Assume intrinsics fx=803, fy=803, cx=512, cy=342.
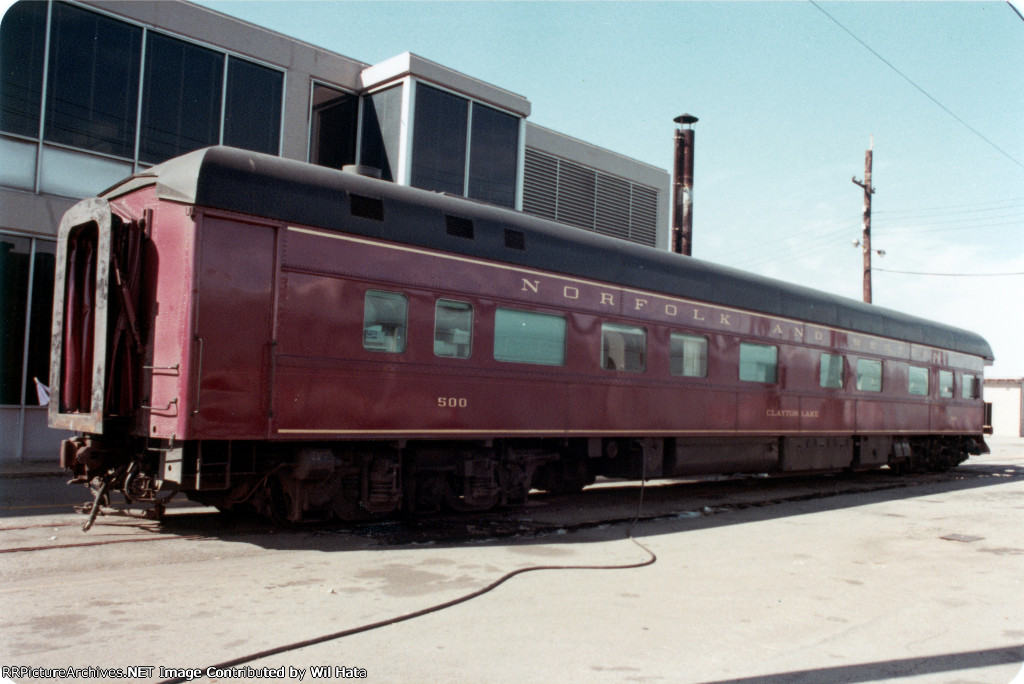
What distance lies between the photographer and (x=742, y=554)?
27.2 ft

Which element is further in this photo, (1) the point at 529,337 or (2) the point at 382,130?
(2) the point at 382,130

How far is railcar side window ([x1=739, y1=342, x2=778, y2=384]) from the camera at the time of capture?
13.5 m

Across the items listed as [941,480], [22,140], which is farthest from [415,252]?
[941,480]

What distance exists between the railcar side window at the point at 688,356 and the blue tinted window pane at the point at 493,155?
9.01 meters

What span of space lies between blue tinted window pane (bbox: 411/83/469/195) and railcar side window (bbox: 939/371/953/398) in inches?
495

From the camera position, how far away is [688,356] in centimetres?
1245

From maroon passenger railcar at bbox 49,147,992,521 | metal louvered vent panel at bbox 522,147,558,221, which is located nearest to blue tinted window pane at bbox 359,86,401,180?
metal louvered vent panel at bbox 522,147,558,221

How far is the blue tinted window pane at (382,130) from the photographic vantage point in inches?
747

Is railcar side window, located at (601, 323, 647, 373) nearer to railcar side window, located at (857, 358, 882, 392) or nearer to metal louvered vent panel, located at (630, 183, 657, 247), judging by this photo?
railcar side window, located at (857, 358, 882, 392)

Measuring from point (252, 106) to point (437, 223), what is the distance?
1049 centimetres

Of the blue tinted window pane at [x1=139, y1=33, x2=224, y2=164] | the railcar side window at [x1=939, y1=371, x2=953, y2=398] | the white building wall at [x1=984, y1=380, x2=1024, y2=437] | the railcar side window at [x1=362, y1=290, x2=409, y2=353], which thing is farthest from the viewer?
the white building wall at [x1=984, y1=380, x2=1024, y2=437]

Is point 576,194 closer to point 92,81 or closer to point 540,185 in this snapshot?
point 540,185

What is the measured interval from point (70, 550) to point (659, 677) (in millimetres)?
5436

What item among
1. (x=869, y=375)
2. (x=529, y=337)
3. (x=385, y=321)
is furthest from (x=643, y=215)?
(x=385, y=321)
